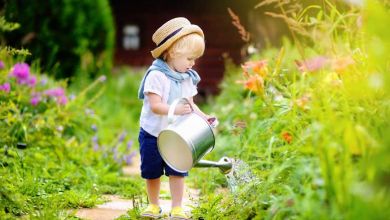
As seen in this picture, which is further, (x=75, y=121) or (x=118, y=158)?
(x=75, y=121)

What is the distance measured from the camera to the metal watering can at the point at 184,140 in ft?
9.93

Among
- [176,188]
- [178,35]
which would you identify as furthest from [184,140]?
[178,35]

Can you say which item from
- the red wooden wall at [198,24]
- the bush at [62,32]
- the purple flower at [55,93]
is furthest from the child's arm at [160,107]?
the red wooden wall at [198,24]

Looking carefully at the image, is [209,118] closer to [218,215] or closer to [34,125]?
[218,215]

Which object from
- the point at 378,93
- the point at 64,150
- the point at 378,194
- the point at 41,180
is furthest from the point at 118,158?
the point at 378,194

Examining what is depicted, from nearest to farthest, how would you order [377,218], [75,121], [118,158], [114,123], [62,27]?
[377,218], [118,158], [75,121], [114,123], [62,27]

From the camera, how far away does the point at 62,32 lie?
29.0ft

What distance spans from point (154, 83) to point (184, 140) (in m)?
0.43

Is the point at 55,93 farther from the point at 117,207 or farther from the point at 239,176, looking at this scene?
the point at 239,176

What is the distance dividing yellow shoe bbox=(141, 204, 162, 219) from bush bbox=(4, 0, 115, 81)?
208 inches

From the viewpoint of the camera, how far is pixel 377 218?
2010 millimetres

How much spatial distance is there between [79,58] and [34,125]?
3957mm

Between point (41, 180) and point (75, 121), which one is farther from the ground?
point (75, 121)

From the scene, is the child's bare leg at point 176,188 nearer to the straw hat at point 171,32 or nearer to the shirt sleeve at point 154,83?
the shirt sleeve at point 154,83
